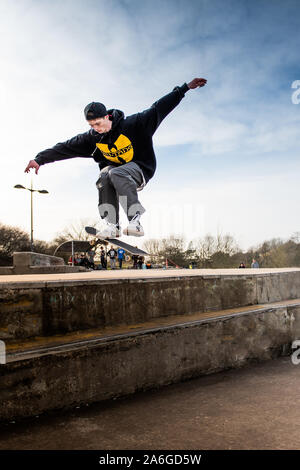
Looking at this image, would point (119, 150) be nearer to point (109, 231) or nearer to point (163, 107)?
point (163, 107)

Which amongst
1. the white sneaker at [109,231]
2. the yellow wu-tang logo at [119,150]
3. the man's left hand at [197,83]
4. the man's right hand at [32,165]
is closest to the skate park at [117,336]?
the white sneaker at [109,231]

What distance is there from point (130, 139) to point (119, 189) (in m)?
0.78

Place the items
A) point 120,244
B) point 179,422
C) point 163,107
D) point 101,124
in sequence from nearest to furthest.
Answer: point 179,422
point 101,124
point 163,107
point 120,244

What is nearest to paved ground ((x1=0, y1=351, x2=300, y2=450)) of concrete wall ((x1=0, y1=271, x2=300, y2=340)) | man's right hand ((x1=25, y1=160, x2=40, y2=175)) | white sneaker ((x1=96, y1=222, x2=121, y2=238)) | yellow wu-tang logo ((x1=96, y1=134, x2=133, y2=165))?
concrete wall ((x1=0, y1=271, x2=300, y2=340))

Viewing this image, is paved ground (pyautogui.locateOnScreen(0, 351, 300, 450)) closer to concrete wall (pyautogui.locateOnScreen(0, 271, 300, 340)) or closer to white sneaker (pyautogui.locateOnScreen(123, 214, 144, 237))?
concrete wall (pyautogui.locateOnScreen(0, 271, 300, 340))

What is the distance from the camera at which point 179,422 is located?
2.36 metres

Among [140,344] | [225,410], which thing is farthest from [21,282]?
[225,410]

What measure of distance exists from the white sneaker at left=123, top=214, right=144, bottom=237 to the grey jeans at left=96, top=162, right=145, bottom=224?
3.3 inches

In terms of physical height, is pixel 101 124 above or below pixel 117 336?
above

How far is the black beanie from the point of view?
4473mm

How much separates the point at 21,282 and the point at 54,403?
1.00 meters

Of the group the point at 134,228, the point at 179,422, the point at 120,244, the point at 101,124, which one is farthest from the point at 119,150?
the point at 179,422

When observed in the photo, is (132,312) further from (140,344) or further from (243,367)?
(243,367)

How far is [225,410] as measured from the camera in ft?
8.45
